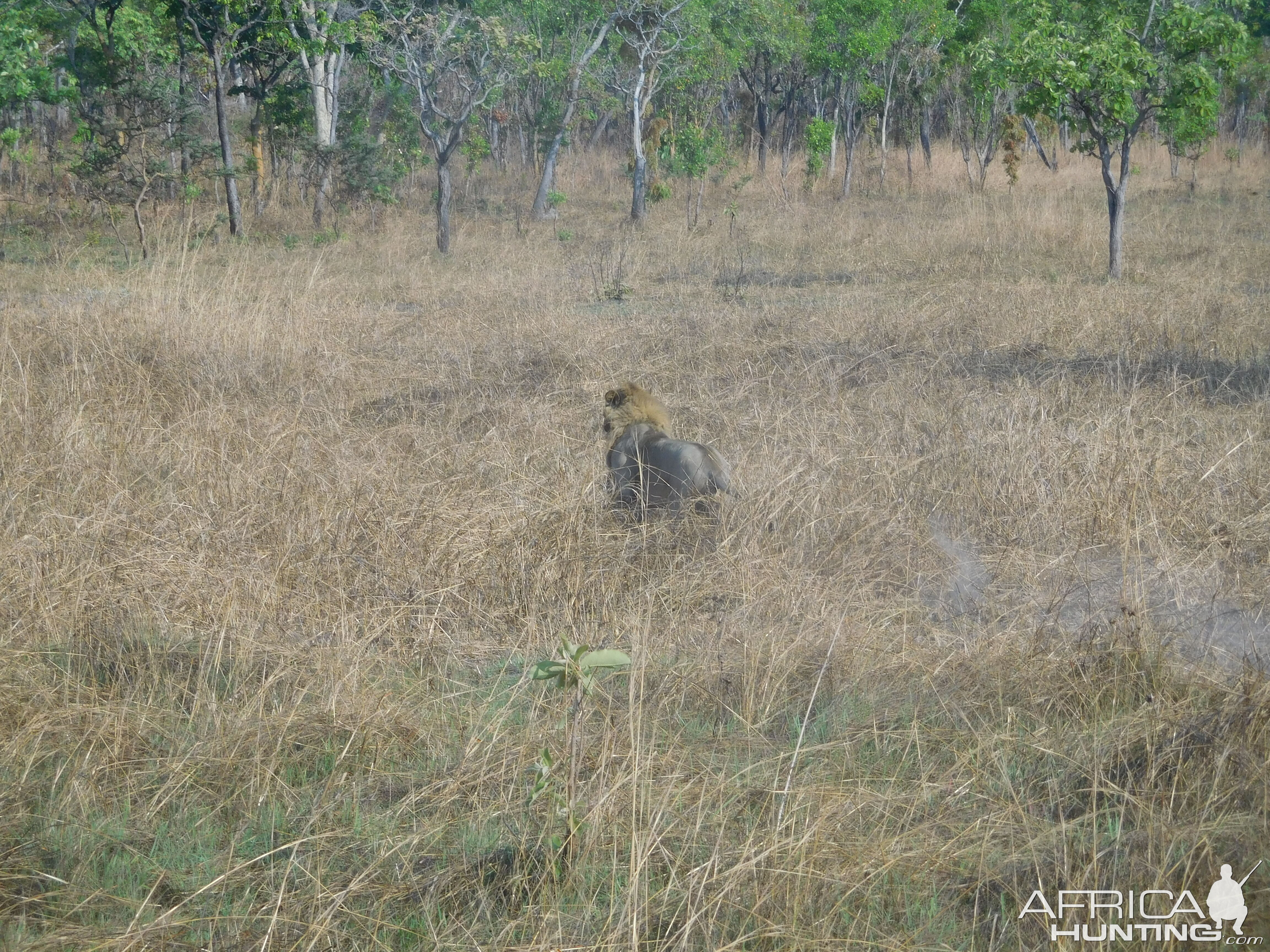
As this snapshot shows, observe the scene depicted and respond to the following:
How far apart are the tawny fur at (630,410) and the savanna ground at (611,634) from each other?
0.32 meters

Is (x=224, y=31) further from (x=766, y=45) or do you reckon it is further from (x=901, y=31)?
(x=901, y=31)

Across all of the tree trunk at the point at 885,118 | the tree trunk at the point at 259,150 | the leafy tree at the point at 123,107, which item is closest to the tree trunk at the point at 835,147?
the tree trunk at the point at 885,118

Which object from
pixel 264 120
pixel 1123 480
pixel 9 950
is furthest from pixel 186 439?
pixel 264 120

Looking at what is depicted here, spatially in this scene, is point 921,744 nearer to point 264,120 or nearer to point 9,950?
point 9,950

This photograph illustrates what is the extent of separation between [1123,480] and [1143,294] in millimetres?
6226

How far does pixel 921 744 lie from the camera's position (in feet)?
9.65

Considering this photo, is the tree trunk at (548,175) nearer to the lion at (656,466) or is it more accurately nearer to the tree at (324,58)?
the tree at (324,58)

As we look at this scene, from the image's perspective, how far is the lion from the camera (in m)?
4.49

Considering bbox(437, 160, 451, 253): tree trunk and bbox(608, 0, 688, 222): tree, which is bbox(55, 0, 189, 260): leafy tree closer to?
bbox(437, 160, 451, 253): tree trunk

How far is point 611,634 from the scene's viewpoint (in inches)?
140

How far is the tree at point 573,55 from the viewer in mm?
22359

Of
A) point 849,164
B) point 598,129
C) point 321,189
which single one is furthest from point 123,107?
point 598,129
